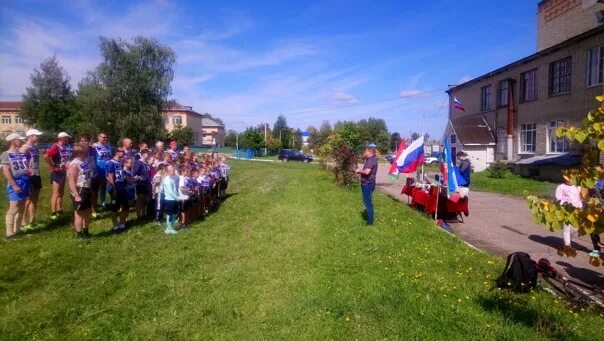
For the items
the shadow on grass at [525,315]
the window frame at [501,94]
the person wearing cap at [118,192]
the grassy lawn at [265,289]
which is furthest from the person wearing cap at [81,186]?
the window frame at [501,94]

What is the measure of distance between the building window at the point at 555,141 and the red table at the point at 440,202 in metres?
15.2

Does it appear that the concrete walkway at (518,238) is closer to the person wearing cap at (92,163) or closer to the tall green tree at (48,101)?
the person wearing cap at (92,163)

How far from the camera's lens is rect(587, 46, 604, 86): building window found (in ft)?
65.4

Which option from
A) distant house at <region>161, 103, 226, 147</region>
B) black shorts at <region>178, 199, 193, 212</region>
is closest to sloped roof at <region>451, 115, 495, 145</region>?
black shorts at <region>178, 199, 193, 212</region>

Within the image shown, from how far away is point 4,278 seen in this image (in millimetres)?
5637

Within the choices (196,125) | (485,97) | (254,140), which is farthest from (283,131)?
(485,97)

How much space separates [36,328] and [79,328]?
0.42 m

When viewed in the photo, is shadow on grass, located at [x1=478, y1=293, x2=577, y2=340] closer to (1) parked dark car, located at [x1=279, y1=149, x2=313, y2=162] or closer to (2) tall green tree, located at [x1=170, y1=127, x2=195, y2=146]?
(1) parked dark car, located at [x1=279, y1=149, x2=313, y2=162]

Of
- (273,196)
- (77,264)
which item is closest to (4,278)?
(77,264)

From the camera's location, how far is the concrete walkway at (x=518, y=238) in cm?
676

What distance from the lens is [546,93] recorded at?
2462cm

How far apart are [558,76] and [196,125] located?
91.7 meters

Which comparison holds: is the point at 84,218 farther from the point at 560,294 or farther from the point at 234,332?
the point at 560,294

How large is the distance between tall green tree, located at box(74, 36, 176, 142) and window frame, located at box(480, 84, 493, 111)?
99.6ft
